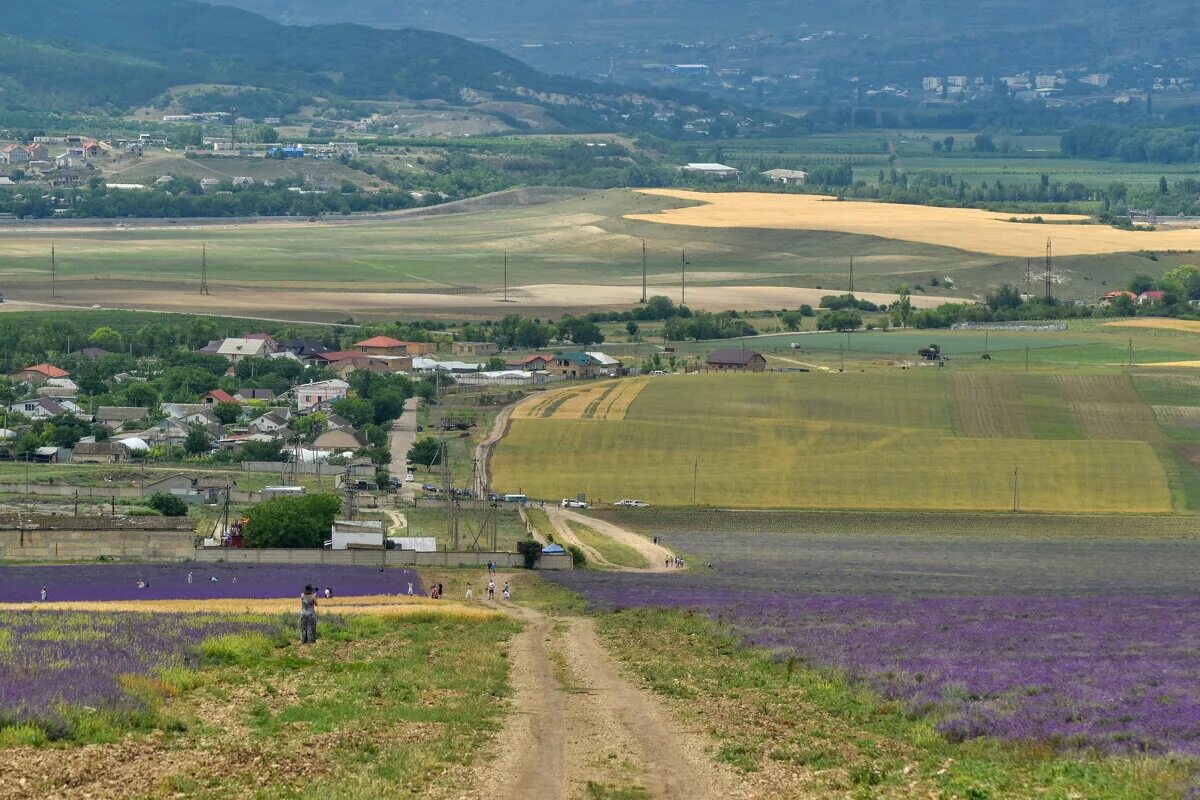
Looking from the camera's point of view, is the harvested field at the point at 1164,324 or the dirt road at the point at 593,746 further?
the harvested field at the point at 1164,324

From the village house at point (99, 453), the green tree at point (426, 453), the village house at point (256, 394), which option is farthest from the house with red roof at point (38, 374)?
the green tree at point (426, 453)

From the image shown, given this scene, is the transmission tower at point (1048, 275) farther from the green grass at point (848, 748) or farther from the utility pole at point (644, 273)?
the green grass at point (848, 748)

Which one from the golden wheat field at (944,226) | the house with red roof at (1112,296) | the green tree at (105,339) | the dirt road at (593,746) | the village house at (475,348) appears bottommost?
the dirt road at (593,746)

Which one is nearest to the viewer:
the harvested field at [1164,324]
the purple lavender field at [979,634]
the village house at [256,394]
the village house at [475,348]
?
the purple lavender field at [979,634]

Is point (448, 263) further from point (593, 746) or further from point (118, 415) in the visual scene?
point (593, 746)

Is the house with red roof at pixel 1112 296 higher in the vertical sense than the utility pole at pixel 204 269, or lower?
lower

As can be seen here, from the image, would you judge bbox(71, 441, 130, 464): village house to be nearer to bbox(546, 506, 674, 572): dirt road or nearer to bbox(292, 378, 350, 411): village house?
bbox(292, 378, 350, 411): village house

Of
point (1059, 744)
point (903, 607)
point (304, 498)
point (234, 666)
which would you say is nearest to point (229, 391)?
point (304, 498)

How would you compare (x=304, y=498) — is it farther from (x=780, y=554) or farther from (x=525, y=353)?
(x=525, y=353)
